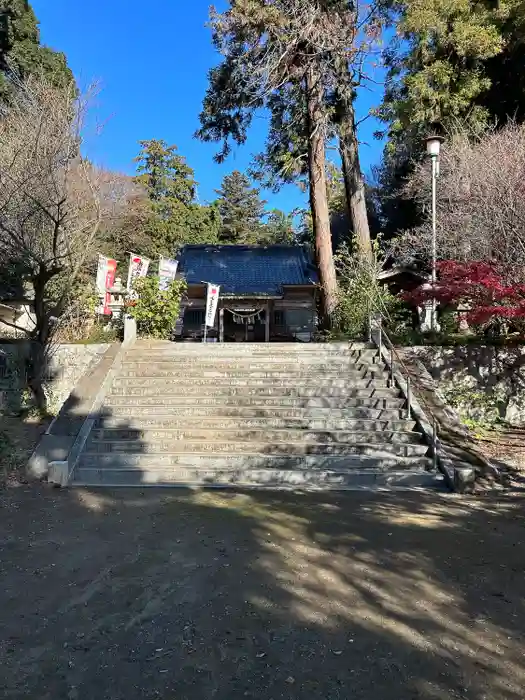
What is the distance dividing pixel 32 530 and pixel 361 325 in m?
8.79

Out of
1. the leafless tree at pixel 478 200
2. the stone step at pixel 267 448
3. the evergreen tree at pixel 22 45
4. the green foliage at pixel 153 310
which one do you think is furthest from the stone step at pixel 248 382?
Result: the evergreen tree at pixel 22 45

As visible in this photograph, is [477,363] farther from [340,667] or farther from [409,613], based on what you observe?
[340,667]

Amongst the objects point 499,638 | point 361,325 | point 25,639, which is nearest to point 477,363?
point 361,325

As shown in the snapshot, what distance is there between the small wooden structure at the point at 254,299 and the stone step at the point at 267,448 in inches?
485

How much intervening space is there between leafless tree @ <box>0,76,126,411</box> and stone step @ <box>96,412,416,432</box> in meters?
3.21

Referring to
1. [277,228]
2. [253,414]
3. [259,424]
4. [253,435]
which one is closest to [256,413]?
[253,414]

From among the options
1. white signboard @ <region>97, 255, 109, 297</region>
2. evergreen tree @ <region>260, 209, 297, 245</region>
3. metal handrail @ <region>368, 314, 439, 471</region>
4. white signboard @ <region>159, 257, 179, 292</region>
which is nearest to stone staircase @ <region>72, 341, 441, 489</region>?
metal handrail @ <region>368, 314, 439, 471</region>

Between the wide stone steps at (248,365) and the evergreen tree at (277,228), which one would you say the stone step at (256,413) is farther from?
the evergreen tree at (277,228)

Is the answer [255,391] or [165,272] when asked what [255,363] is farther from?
[165,272]

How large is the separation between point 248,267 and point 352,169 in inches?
283

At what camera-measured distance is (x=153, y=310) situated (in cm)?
1250

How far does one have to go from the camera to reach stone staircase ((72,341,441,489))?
6.79 m

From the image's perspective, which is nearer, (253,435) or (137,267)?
(253,435)

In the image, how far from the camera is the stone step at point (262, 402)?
8.52 m
